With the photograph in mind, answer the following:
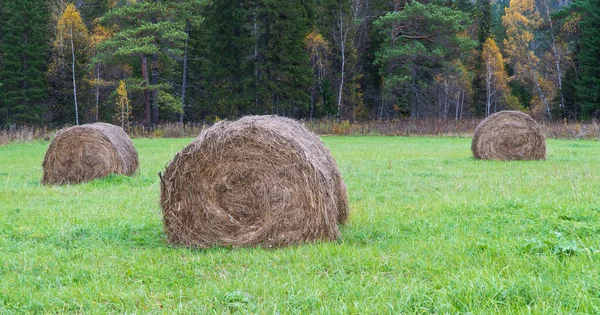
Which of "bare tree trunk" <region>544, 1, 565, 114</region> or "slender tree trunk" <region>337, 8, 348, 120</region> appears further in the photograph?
"slender tree trunk" <region>337, 8, 348, 120</region>

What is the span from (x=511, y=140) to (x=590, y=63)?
31832 millimetres

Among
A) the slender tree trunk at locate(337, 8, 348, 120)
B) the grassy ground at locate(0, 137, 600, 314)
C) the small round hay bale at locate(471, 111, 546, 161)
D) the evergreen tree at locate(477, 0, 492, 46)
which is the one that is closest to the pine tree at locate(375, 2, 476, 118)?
the slender tree trunk at locate(337, 8, 348, 120)

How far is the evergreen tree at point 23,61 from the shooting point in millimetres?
42500

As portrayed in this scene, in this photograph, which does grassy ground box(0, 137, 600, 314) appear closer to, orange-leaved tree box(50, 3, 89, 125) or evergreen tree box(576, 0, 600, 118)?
evergreen tree box(576, 0, 600, 118)

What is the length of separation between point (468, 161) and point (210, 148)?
1111 centimetres

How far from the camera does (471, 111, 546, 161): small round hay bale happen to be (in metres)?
16.1

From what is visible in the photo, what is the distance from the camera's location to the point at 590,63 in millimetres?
42562

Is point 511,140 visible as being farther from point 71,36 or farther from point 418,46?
point 71,36

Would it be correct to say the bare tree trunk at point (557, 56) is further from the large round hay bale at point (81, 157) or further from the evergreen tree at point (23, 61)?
the evergreen tree at point (23, 61)

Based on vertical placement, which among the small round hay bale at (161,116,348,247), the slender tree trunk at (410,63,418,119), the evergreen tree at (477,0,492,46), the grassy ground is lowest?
the grassy ground

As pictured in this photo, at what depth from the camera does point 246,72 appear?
4519 cm

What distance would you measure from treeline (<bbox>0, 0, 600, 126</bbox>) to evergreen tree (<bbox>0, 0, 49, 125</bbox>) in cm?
11

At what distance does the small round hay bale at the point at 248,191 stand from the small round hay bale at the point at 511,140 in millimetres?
11173

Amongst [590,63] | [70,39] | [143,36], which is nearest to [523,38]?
[590,63]
